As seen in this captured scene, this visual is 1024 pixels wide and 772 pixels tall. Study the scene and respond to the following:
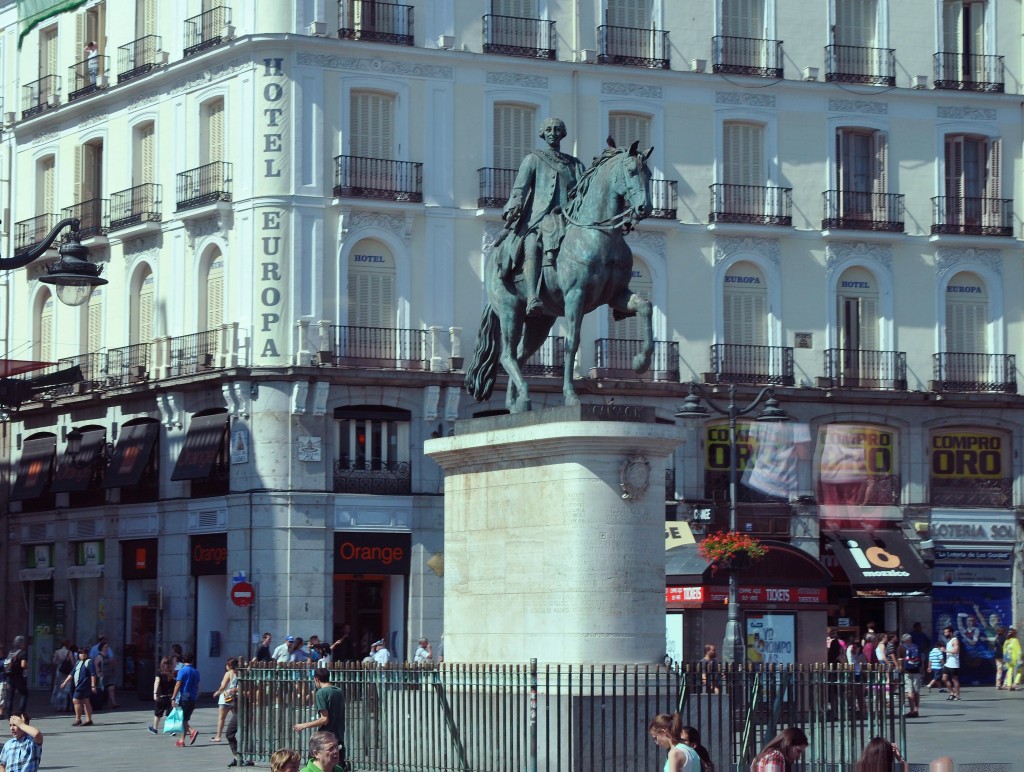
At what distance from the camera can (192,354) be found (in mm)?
50469

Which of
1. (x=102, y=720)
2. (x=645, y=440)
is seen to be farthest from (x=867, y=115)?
(x=645, y=440)

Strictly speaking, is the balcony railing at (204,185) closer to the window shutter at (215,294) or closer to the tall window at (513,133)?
the window shutter at (215,294)

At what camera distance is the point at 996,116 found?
5528cm

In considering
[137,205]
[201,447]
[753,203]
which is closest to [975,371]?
[753,203]

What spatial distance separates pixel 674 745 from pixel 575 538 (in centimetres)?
628

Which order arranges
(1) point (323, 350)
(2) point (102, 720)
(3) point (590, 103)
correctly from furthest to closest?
(3) point (590, 103) < (1) point (323, 350) < (2) point (102, 720)

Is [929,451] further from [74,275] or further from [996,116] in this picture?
[74,275]

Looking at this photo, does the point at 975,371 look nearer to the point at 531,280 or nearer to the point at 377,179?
the point at 377,179

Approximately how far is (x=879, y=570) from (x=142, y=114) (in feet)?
71.8

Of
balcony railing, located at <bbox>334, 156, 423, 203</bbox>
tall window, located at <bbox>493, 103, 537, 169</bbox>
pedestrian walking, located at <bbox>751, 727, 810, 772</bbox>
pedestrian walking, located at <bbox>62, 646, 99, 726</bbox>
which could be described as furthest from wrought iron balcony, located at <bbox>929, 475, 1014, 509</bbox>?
pedestrian walking, located at <bbox>751, 727, 810, 772</bbox>

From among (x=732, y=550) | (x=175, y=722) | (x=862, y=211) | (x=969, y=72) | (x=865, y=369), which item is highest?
(x=969, y=72)

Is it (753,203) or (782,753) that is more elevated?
(753,203)

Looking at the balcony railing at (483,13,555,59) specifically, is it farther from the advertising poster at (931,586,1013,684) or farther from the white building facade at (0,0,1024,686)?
the advertising poster at (931,586,1013,684)

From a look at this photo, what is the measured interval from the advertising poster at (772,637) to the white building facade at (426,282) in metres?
6.41
